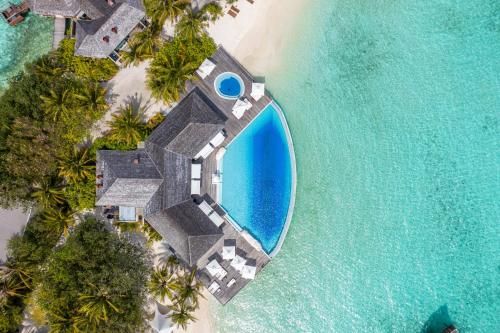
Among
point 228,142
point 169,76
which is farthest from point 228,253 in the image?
point 169,76

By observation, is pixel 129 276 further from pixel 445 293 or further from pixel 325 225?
pixel 445 293

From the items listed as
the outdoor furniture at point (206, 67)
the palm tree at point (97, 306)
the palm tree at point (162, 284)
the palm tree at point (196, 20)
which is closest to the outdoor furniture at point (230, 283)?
the palm tree at point (162, 284)

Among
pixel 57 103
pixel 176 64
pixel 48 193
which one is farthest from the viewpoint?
pixel 176 64

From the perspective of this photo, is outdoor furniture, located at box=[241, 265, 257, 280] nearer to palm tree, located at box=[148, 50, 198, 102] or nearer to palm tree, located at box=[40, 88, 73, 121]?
palm tree, located at box=[148, 50, 198, 102]

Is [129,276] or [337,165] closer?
[129,276]

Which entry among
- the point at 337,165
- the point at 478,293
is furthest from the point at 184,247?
the point at 478,293

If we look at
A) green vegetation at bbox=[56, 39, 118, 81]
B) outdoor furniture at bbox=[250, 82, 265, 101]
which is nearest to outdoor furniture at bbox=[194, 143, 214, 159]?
outdoor furniture at bbox=[250, 82, 265, 101]

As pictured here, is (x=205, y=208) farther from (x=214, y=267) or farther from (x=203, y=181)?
(x=214, y=267)
